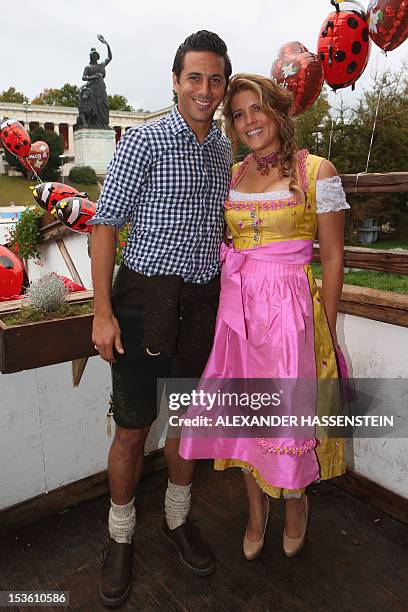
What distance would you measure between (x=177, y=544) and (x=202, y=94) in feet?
6.08

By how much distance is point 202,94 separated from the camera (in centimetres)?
174

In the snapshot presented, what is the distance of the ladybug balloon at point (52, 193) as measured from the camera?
4.22m

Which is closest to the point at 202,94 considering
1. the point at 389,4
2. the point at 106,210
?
the point at 106,210

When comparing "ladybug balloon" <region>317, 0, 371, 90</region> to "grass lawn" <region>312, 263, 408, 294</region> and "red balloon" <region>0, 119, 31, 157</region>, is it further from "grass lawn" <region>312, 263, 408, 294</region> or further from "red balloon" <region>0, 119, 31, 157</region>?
"grass lawn" <region>312, 263, 408, 294</region>

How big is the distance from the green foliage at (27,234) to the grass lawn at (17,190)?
73.4 feet

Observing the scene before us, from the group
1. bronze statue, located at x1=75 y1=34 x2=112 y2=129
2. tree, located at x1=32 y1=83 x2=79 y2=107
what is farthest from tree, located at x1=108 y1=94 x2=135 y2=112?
bronze statue, located at x1=75 y1=34 x2=112 y2=129

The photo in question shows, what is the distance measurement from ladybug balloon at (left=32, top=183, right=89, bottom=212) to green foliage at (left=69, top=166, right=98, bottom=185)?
24.0m

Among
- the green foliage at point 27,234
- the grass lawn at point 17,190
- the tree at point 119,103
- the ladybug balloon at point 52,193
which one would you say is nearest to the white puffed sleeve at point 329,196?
the ladybug balloon at point 52,193

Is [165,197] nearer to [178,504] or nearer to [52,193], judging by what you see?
[178,504]

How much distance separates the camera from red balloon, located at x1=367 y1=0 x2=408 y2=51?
11.3 ft

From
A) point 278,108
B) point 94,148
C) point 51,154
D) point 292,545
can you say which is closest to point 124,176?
point 278,108

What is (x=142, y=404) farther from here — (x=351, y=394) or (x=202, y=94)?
(x=202, y=94)

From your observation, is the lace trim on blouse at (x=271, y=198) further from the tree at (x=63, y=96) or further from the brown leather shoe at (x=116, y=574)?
the tree at (x=63, y=96)

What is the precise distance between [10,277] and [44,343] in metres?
1.33
